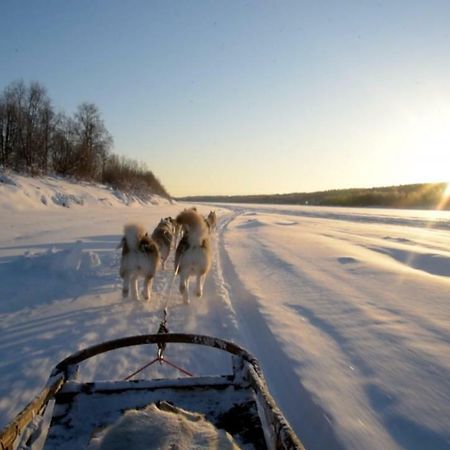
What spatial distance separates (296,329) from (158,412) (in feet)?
9.68

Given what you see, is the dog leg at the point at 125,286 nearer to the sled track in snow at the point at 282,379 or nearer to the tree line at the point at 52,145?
the sled track in snow at the point at 282,379

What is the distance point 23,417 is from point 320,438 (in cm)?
188

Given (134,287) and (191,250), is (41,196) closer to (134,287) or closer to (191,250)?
(134,287)

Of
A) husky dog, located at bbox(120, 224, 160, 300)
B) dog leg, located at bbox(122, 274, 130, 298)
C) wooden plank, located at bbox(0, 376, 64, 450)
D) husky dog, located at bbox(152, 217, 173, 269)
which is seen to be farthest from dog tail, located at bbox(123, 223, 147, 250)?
wooden plank, located at bbox(0, 376, 64, 450)

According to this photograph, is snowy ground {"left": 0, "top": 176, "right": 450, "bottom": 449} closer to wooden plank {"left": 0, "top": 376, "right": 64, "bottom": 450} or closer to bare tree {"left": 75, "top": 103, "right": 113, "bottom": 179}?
wooden plank {"left": 0, "top": 376, "right": 64, "bottom": 450}

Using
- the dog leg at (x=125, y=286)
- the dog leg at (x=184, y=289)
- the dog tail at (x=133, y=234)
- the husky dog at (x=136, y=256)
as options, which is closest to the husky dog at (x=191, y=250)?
the dog leg at (x=184, y=289)

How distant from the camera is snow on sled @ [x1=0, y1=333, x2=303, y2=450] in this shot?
1560mm

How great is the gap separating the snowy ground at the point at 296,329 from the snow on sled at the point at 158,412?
891 millimetres

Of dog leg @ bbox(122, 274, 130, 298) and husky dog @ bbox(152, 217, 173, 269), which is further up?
husky dog @ bbox(152, 217, 173, 269)

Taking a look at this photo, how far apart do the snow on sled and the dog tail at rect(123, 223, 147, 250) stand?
125 inches

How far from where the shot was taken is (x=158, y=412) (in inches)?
68.4

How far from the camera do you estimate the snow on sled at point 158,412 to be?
1560 millimetres

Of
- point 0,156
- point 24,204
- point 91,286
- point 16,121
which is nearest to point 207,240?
point 91,286

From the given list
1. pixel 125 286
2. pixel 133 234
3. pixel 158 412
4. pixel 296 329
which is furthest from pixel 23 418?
pixel 125 286
